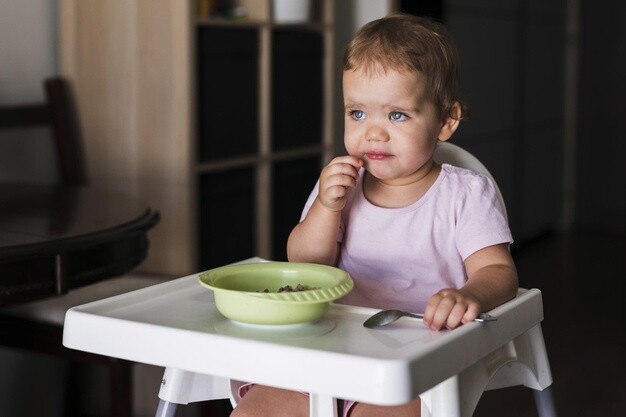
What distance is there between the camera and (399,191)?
1476 mm

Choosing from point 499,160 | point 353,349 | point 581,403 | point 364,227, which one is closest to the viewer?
point 353,349

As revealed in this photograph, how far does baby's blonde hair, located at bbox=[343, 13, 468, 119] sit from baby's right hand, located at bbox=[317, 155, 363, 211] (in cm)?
13

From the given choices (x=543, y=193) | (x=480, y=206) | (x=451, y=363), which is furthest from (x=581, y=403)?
(x=543, y=193)

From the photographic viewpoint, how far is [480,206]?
1.41m

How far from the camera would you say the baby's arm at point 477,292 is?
1119 millimetres

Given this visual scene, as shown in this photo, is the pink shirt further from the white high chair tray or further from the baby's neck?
the white high chair tray

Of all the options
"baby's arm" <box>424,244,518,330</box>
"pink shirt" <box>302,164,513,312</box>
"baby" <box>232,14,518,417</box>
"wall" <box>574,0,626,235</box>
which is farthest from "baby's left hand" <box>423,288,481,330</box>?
"wall" <box>574,0,626,235</box>

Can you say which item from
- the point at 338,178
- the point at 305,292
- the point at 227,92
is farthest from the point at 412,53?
the point at 227,92

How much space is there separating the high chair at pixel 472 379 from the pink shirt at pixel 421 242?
0.09 metres

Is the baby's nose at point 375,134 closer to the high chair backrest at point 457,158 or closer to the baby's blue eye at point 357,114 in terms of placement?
the baby's blue eye at point 357,114

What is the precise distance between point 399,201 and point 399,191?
16 millimetres

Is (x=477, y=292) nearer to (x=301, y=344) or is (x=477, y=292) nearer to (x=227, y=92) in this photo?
(x=301, y=344)

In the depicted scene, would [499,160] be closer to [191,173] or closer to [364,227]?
[191,173]

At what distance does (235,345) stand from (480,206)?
19.9 inches
